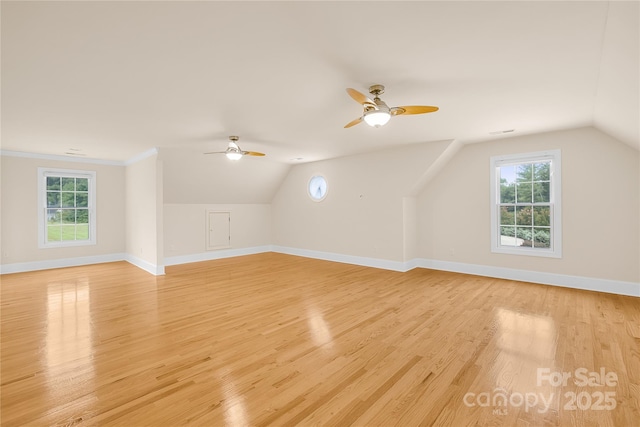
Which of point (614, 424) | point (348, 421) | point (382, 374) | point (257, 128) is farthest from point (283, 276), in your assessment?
point (614, 424)

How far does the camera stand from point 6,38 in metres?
1.95

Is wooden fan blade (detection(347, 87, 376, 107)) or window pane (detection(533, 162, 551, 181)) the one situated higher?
wooden fan blade (detection(347, 87, 376, 107))

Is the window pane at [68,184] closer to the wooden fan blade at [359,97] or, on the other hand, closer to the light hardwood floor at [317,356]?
the light hardwood floor at [317,356]

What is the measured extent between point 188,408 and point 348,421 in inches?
40.8

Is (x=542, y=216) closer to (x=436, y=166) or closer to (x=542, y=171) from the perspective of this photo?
(x=542, y=171)

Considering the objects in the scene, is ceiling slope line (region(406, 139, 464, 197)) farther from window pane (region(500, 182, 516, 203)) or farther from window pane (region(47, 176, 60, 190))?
window pane (region(47, 176, 60, 190))

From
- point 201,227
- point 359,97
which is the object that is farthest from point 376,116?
point 201,227

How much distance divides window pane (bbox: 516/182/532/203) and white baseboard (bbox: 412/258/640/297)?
1.25 meters

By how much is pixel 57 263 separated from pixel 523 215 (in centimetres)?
962

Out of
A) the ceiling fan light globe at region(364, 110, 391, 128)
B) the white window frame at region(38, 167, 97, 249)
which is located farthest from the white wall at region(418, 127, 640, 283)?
the white window frame at region(38, 167, 97, 249)

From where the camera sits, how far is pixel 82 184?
263 inches

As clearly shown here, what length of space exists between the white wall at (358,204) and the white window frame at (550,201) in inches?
46.5

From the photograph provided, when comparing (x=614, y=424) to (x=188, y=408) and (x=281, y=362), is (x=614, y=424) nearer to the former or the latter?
(x=281, y=362)

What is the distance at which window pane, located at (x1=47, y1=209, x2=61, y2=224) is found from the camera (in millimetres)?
6230
